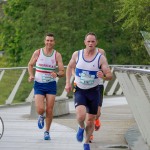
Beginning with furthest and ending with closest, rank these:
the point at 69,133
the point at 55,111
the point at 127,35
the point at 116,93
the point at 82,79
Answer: the point at 127,35, the point at 116,93, the point at 55,111, the point at 69,133, the point at 82,79

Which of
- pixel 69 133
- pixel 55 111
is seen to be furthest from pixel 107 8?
pixel 69 133

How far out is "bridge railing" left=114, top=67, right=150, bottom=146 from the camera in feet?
30.1

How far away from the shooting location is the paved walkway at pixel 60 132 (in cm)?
1128

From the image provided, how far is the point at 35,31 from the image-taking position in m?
50.7

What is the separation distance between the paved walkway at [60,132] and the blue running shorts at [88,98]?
797mm

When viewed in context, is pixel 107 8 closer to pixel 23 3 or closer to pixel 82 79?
pixel 23 3

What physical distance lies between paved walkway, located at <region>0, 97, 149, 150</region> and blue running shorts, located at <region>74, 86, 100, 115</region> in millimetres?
797

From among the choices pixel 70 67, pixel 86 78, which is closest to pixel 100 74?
pixel 86 78

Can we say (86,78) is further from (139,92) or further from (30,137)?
(30,137)

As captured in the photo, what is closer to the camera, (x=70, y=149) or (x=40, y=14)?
(x=70, y=149)

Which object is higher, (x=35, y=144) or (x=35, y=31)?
(x=35, y=144)

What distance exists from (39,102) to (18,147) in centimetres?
129

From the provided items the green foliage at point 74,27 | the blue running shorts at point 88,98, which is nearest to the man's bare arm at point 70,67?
the blue running shorts at point 88,98

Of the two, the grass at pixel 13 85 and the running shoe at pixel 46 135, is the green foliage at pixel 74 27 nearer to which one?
the grass at pixel 13 85
